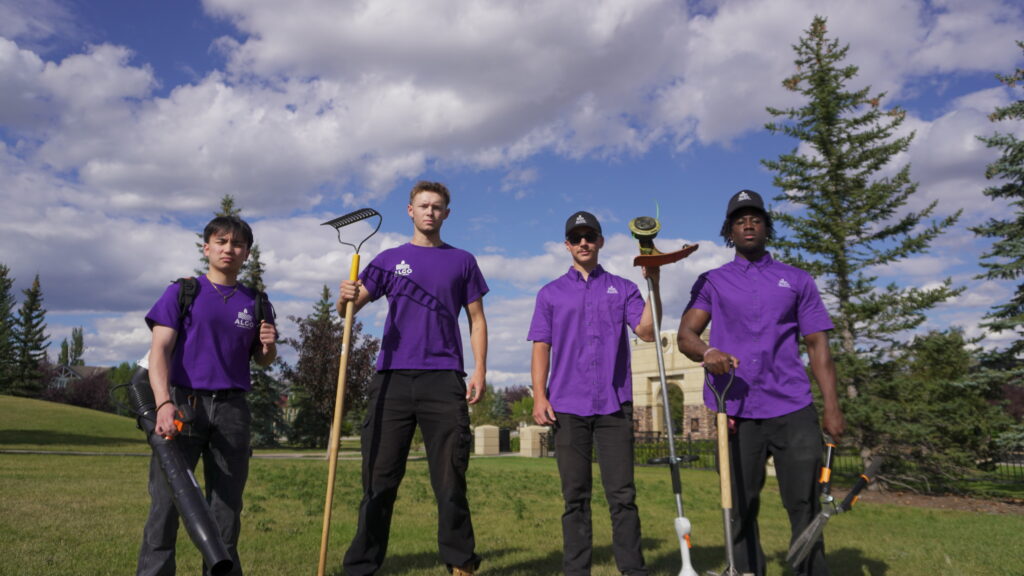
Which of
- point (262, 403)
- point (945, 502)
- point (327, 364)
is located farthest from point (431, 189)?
point (262, 403)

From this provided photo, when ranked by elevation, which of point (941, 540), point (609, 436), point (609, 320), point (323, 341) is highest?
point (323, 341)

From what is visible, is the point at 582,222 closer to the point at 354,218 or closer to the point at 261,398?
the point at 354,218

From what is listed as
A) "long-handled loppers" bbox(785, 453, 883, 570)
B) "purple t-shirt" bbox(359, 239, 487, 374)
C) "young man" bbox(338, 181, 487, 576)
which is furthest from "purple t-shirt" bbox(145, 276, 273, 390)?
"long-handled loppers" bbox(785, 453, 883, 570)

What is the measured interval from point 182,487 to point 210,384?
26.4 inches

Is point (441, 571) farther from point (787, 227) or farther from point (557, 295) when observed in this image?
point (787, 227)

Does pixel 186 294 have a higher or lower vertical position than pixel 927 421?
higher

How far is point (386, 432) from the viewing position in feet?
15.1

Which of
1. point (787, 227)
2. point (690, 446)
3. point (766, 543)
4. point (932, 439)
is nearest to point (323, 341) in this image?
point (690, 446)

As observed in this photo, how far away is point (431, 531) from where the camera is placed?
763cm

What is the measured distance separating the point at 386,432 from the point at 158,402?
4.71ft

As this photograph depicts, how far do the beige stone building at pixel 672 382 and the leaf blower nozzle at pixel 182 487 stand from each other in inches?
1399

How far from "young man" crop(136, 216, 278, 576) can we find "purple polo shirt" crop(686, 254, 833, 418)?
290 cm

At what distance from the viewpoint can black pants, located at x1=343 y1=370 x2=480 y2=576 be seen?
181 inches

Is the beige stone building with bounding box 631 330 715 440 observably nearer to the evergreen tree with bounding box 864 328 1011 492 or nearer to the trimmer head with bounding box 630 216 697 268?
the evergreen tree with bounding box 864 328 1011 492
